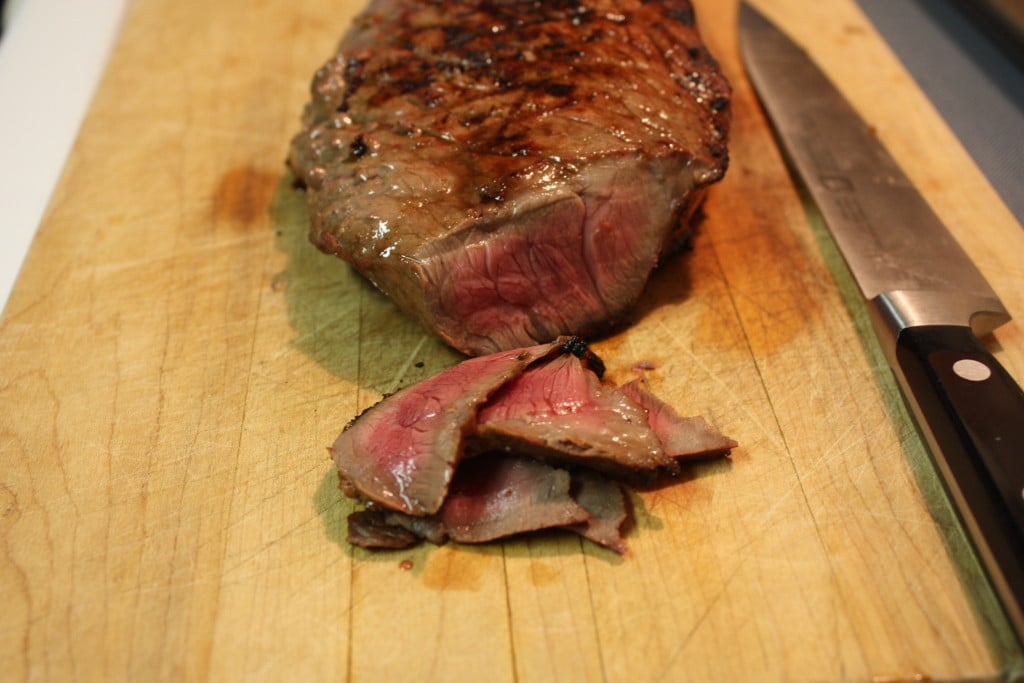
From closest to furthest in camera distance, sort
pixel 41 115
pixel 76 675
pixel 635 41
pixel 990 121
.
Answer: pixel 76 675 → pixel 635 41 → pixel 990 121 → pixel 41 115

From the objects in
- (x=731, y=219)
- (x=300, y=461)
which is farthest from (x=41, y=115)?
(x=731, y=219)

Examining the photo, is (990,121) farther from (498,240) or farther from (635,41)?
(498,240)

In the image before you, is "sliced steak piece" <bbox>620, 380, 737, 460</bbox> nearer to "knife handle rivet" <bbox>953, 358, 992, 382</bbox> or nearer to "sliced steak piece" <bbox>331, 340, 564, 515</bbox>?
"sliced steak piece" <bbox>331, 340, 564, 515</bbox>

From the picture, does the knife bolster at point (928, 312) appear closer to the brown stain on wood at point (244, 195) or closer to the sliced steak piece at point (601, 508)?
the sliced steak piece at point (601, 508)

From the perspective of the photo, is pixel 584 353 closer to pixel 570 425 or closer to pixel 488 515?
pixel 570 425

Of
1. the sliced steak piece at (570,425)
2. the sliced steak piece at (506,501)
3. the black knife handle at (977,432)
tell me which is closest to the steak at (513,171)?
the sliced steak piece at (570,425)

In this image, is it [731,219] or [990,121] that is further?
[990,121]
